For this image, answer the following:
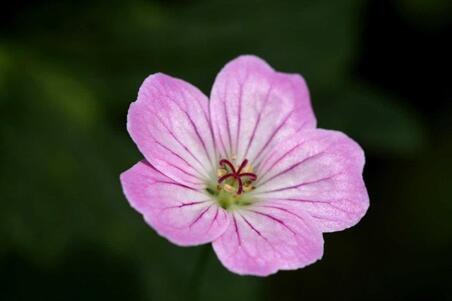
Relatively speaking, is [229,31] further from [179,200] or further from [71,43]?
[179,200]

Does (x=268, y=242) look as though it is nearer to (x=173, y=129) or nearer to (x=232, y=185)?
(x=232, y=185)

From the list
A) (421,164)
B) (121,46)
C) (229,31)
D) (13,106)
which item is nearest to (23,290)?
A: (13,106)

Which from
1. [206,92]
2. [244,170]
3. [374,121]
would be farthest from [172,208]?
[374,121]

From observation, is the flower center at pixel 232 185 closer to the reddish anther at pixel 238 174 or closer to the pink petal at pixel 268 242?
the reddish anther at pixel 238 174

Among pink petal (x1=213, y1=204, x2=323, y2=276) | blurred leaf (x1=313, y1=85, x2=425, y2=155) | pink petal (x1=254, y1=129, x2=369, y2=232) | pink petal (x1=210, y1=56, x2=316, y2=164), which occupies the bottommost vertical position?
blurred leaf (x1=313, y1=85, x2=425, y2=155)

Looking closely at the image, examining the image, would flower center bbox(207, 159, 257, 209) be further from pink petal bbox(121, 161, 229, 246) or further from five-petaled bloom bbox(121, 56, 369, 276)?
pink petal bbox(121, 161, 229, 246)

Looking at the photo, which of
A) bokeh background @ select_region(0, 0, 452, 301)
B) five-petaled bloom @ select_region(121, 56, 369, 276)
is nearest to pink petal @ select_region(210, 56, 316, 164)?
five-petaled bloom @ select_region(121, 56, 369, 276)
